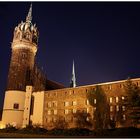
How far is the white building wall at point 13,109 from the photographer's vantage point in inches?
2283

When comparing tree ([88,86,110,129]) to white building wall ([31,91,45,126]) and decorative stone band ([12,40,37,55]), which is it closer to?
white building wall ([31,91,45,126])

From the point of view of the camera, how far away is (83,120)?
160ft

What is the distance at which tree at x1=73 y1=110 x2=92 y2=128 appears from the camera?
48219 mm

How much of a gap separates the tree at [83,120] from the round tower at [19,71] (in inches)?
623

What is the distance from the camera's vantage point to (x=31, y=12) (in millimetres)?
76250

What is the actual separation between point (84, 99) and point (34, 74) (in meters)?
18.8

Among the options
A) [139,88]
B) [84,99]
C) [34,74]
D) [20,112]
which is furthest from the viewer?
[34,74]

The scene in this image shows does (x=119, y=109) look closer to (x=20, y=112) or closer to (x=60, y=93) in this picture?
(x=60, y=93)

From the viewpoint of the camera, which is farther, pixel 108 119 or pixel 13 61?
pixel 13 61

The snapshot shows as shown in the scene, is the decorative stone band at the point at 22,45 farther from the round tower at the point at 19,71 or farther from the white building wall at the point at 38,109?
the white building wall at the point at 38,109

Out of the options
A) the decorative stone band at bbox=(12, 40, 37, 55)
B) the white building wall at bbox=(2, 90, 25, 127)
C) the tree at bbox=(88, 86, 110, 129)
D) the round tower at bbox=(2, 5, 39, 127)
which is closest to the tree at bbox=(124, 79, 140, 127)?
the tree at bbox=(88, 86, 110, 129)

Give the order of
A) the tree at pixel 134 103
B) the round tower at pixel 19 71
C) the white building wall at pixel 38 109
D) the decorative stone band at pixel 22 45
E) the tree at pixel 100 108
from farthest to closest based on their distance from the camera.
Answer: the decorative stone band at pixel 22 45, the round tower at pixel 19 71, the white building wall at pixel 38 109, the tree at pixel 100 108, the tree at pixel 134 103

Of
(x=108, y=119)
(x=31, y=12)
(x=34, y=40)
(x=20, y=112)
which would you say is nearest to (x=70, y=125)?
(x=108, y=119)

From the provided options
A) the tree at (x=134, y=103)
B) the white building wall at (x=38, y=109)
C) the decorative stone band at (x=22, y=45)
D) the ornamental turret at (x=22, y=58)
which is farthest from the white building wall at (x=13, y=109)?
the tree at (x=134, y=103)
